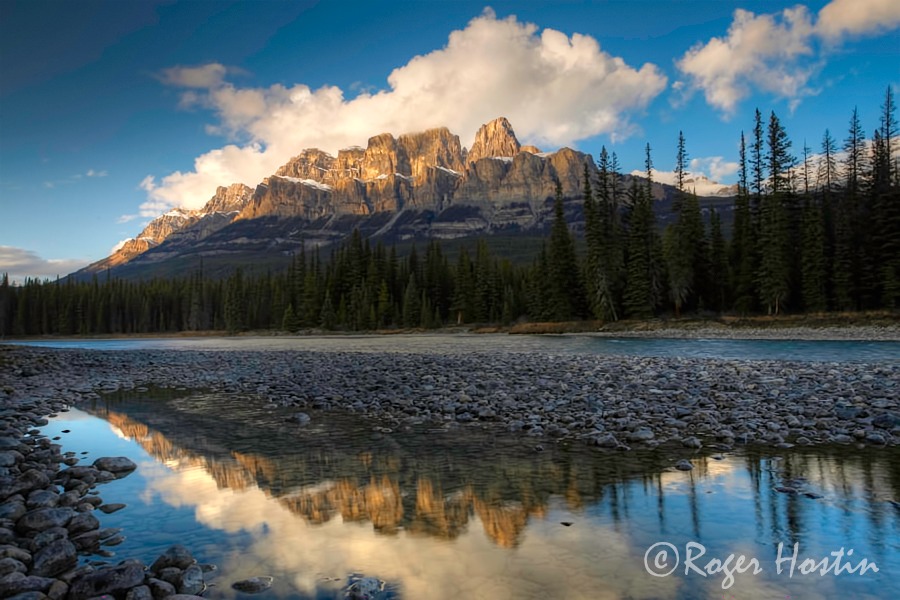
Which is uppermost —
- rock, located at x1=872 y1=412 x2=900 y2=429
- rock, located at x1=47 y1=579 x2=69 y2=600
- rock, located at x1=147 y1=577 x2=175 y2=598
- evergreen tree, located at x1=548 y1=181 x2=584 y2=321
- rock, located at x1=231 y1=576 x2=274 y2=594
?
evergreen tree, located at x1=548 y1=181 x2=584 y2=321

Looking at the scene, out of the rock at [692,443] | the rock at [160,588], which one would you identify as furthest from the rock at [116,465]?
the rock at [692,443]

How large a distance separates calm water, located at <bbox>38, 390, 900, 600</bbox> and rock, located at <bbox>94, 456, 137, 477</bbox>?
0.88 feet

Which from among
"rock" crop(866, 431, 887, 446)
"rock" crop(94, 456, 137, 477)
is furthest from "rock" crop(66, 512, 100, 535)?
"rock" crop(866, 431, 887, 446)

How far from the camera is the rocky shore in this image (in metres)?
5.64

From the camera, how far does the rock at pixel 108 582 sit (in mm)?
4914

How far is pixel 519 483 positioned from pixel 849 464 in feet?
18.2

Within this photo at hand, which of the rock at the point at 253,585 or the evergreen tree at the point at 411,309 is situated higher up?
the evergreen tree at the point at 411,309

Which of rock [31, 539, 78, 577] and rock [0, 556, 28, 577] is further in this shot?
rock [31, 539, 78, 577]

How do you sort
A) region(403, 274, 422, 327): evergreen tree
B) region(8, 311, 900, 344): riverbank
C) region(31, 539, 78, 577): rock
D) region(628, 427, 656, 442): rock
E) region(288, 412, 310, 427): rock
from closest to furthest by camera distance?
region(31, 539, 78, 577): rock < region(628, 427, 656, 442): rock < region(288, 412, 310, 427): rock < region(8, 311, 900, 344): riverbank < region(403, 274, 422, 327): evergreen tree

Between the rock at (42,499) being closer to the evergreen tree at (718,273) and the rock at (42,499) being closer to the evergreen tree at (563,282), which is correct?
the evergreen tree at (718,273)

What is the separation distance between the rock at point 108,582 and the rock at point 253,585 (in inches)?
35.7

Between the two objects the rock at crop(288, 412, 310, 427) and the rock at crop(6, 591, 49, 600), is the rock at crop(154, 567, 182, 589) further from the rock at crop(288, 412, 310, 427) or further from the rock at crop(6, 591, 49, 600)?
the rock at crop(288, 412, 310, 427)

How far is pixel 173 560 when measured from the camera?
566 centimetres

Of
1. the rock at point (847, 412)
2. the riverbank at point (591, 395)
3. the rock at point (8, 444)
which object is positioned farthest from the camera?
the rock at point (847, 412)
